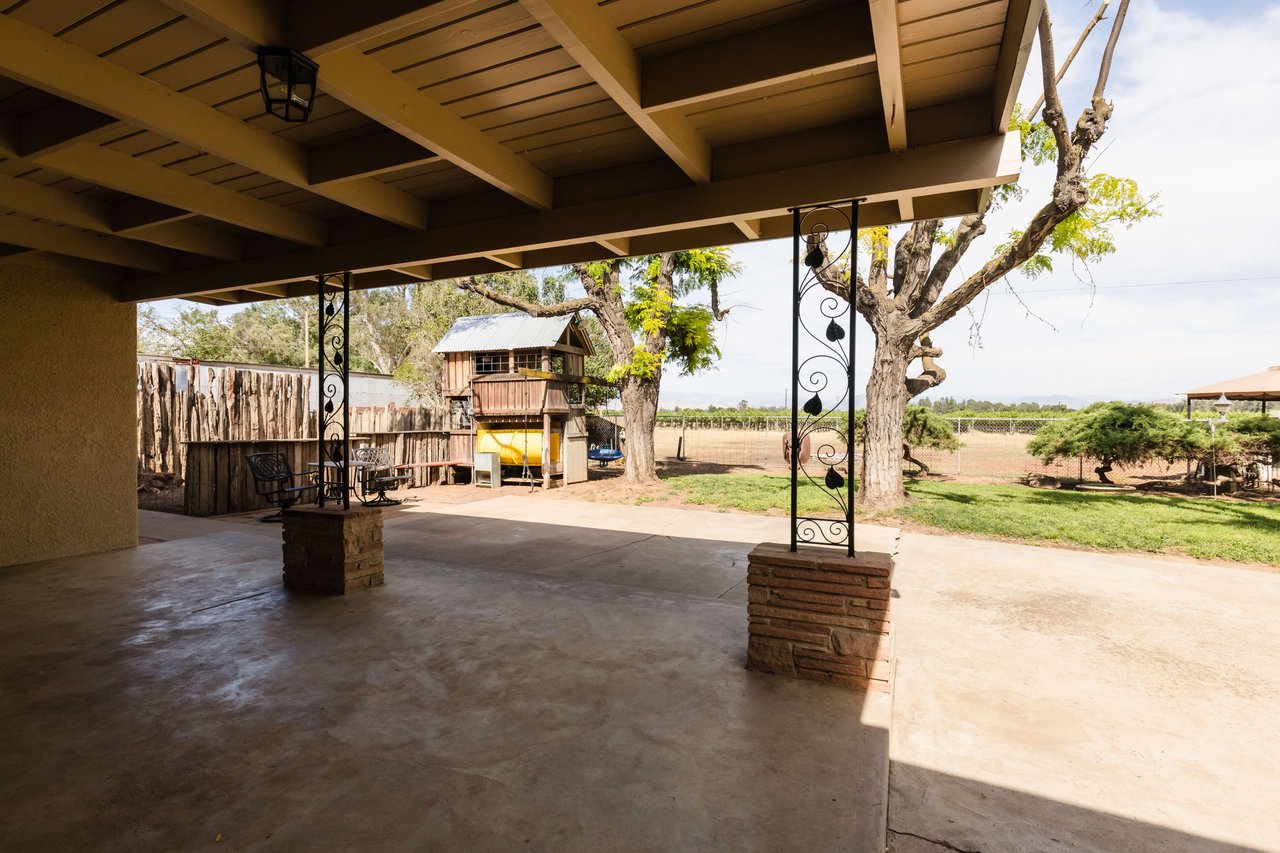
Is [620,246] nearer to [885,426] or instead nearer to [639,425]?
[885,426]

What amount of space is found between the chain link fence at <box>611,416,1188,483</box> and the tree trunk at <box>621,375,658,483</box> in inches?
126

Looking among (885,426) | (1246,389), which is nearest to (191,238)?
(885,426)

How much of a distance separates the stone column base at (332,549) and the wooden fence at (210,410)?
6.30 meters

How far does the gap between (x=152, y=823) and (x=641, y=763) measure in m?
1.77

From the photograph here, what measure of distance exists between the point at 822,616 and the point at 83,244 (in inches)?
255

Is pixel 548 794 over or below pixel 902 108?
below

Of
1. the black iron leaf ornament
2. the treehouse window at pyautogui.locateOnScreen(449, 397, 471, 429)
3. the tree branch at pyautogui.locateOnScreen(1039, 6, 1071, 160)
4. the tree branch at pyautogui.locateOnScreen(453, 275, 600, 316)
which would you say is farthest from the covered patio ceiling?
the treehouse window at pyautogui.locateOnScreen(449, 397, 471, 429)

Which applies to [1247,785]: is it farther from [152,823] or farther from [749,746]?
[152,823]

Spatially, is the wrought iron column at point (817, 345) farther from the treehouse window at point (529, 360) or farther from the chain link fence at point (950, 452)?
the treehouse window at point (529, 360)

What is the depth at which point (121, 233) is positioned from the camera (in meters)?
4.39

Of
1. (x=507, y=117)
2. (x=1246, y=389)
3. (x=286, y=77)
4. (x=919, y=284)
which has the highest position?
(x=919, y=284)

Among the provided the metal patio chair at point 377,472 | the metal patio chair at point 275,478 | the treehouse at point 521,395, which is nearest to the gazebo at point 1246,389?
the treehouse at point 521,395

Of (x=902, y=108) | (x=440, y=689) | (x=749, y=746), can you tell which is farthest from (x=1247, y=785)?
(x=440, y=689)

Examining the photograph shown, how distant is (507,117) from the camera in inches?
121
